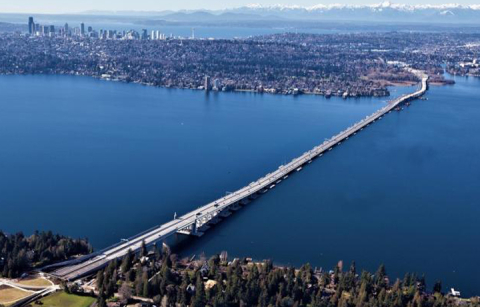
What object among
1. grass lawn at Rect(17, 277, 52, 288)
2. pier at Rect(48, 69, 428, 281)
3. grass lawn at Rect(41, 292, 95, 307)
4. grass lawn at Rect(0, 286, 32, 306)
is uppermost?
pier at Rect(48, 69, 428, 281)

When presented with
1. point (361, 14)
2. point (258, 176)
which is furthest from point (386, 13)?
point (258, 176)

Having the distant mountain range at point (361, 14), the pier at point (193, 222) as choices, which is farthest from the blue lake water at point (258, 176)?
the distant mountain range at point (361, 14)

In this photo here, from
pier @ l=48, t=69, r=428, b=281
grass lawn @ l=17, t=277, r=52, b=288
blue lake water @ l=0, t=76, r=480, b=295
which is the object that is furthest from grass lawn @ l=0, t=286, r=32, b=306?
blue lake water @ l=0, t=76, r=480, b=295

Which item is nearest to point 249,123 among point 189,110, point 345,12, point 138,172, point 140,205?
point 189,110

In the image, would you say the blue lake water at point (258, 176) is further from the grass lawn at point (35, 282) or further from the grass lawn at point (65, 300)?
the grass lawn at point (65, 300)

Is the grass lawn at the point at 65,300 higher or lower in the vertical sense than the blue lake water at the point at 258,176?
lower

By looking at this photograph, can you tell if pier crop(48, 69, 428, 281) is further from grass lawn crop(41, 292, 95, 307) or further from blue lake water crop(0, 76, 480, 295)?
grass lawn crop(41, 292, 95, 307)

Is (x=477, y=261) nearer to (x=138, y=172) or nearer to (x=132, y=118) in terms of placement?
(x=138, y=172)
